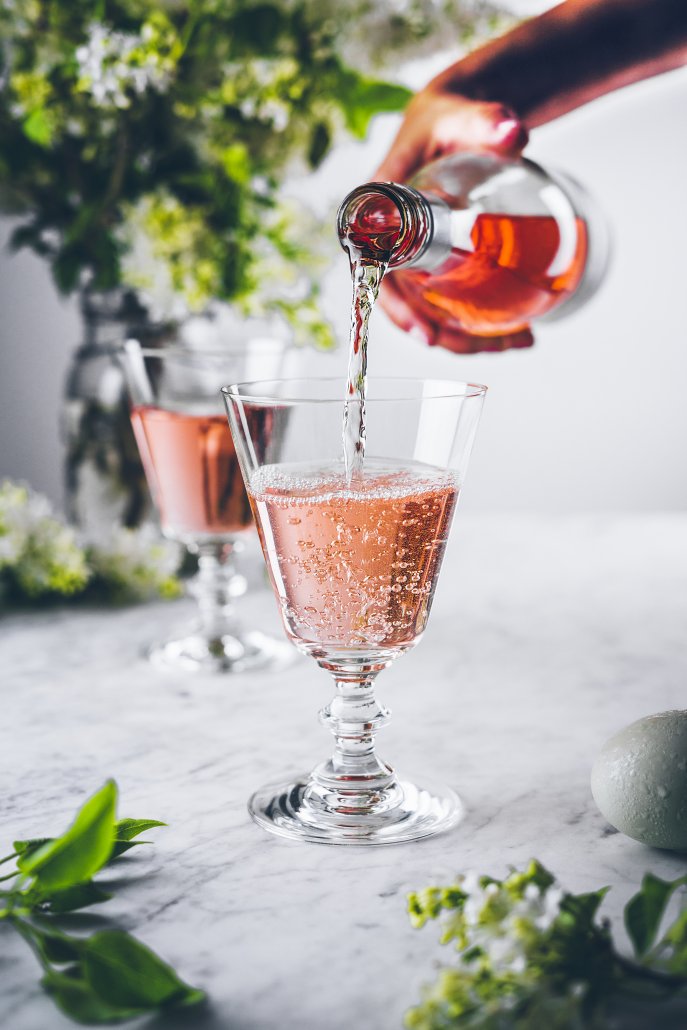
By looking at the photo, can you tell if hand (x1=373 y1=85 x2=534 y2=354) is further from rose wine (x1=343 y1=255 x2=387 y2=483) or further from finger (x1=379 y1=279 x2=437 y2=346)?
rose wine (x1=343 y1=255 x2=387 y2=483)

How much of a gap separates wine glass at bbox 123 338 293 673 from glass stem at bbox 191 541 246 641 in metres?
0.03

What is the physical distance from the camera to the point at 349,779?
106cm

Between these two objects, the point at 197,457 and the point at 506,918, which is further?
the point at 197,457

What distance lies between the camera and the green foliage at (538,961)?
0.65 meters

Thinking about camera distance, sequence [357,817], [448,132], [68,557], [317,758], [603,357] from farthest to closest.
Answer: [603,357] → [68,557] → [448,132] → [317,758] → [357,817]

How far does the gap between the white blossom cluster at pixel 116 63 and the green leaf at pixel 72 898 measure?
1.21 meters

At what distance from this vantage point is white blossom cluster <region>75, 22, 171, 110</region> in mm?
1667

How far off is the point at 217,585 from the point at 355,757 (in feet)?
2.02

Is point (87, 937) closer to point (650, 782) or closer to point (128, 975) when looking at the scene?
point (128, 975)

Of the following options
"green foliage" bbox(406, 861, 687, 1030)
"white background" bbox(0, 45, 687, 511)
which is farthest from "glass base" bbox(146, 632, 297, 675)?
"white background" bbox(0, 45, 687, 511)

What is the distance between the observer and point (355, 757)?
106 centimetres

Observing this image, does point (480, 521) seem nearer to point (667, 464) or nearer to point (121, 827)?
point (667, 464)

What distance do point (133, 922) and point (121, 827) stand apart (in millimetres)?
81

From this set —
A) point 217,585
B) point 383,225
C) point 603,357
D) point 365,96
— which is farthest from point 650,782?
point 603,357
